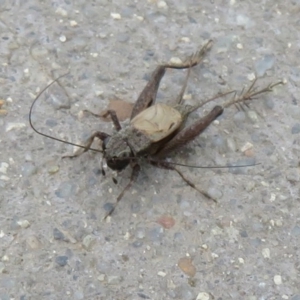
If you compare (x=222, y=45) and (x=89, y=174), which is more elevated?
(x=222, y=45)

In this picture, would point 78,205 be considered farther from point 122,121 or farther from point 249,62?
point 249,62

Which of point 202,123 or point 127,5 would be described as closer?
point 202,123

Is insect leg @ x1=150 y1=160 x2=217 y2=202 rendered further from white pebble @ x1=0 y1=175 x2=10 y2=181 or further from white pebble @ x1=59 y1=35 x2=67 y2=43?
white pebble @ x1=59 y1=35 x2=67 y2=43

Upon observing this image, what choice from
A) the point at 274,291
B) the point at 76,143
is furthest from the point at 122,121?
the point at 274,291

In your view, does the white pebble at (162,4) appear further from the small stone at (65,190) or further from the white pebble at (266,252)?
the white pebble at (266,252)

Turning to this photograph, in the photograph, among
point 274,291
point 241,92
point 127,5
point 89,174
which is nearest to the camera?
point 274,291

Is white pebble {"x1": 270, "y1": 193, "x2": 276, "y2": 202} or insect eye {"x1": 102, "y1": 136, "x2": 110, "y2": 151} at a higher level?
insect eye {"x1": 102, "y1": 136, "x2": 110, "y2": 151}

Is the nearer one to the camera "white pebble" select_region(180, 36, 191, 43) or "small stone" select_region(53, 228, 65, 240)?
"small stone" select_region(53, 228, 65, 240)

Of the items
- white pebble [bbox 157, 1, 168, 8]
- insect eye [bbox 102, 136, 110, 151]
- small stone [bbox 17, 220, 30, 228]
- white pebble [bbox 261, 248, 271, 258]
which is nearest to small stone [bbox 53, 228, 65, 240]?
small stone [bbox 17, 220, 30, 228]
